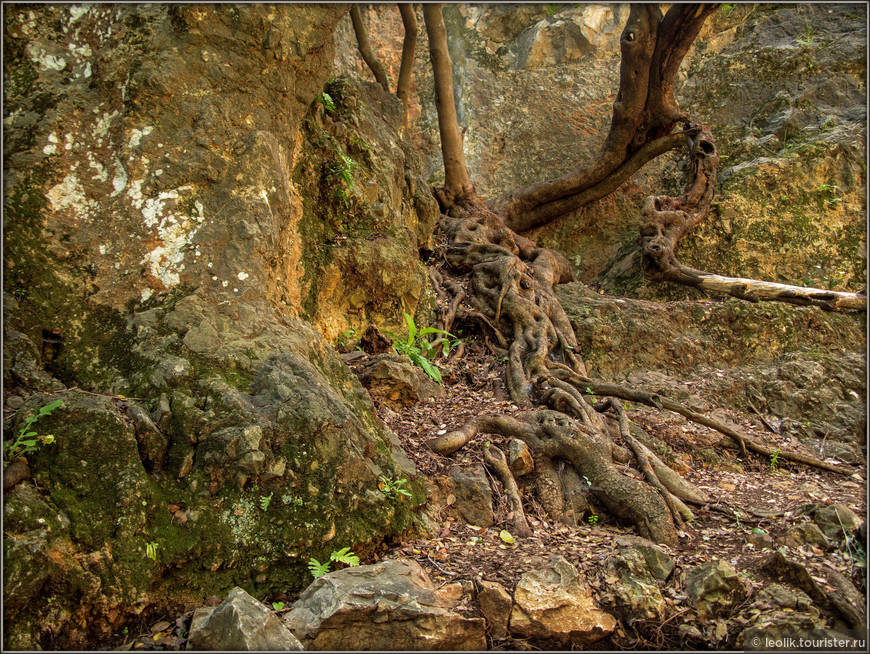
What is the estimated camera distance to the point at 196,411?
9.07 ft

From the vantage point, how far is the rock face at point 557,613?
99.7 inches

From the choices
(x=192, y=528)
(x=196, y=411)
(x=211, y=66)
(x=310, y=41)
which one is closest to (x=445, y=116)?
(x=310, y=41)

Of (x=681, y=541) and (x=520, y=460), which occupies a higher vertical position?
(x=520, y=460)

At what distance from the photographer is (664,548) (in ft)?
10.4

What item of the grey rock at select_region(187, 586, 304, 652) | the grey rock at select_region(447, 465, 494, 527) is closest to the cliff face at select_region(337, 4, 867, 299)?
the grey rock at select_region(447, 465, 494, 527)

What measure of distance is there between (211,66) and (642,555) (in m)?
3.93

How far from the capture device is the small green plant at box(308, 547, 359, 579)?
2.62 metres

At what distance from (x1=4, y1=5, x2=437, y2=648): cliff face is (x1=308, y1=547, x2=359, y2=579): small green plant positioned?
6cm

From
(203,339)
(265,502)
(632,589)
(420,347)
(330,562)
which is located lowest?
(632,589)

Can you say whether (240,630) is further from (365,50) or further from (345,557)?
(365,50)

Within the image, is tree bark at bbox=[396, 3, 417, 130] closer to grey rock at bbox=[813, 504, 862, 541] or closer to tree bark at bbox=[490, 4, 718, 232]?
tree bark at bbox=[490, 4, 718, 232]

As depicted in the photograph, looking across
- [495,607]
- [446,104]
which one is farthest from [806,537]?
[446,104]

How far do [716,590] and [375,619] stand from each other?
5.44 feet

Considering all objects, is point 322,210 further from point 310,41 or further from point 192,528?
point 192,528
